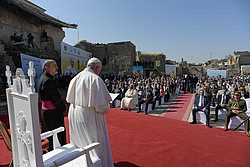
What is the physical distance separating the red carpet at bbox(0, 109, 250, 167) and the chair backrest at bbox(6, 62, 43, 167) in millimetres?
1670

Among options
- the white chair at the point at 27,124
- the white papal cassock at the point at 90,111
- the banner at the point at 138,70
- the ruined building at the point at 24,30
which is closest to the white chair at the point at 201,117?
the white papal cassock at the point at 90,111

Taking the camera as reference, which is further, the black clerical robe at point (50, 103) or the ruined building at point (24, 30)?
the ruined building at point (24, 30)

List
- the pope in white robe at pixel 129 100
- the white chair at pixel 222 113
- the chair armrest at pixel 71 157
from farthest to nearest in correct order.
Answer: the pope in white robe at pixel 129 100 < the white chair at pixel 222 113 < the chair armrest at pixel 71 157

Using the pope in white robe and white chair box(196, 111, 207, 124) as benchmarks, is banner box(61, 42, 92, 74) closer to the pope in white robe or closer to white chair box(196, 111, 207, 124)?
the pope in white robe

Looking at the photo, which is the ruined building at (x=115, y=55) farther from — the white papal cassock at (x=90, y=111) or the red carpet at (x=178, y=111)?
the white papal cassock at (x=90, y=111)

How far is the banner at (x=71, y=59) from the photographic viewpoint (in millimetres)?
14820

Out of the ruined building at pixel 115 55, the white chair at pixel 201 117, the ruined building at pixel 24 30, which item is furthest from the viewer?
the ruined building at pixel 115 55

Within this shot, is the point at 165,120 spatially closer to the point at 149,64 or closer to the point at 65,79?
the point at 65,79

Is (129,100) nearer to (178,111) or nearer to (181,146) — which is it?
(178,111)

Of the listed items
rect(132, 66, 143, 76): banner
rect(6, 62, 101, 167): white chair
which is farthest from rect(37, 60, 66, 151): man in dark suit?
rect(132, 66, 143, 76): banner

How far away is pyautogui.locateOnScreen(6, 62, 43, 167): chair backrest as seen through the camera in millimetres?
1278

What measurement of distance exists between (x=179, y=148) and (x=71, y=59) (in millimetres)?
15292

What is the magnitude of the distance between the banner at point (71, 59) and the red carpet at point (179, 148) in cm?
1239

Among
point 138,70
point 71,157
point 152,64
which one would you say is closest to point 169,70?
point 152,64
